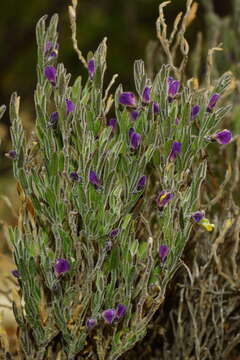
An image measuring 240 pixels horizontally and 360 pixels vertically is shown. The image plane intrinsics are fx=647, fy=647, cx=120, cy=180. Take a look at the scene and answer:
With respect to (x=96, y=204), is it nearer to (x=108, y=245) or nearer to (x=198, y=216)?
(x=108, y=245)

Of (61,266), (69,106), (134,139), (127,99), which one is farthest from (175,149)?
(61,266)

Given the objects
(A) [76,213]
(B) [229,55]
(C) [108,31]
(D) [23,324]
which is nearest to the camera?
(A) [76,213]

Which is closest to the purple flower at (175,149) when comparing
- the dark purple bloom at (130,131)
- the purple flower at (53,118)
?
the dark purple bloom at (130,131)

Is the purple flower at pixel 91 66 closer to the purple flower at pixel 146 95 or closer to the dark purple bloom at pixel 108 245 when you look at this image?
the purple flower at pixel 146 95

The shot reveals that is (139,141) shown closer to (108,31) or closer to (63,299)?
(63,299)

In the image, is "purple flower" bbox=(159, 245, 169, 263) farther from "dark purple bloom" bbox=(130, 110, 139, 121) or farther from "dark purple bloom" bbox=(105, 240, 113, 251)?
"dark purple bloom" bbox=(130, 110, 139, 121)

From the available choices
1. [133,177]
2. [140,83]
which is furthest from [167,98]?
[133,177]
